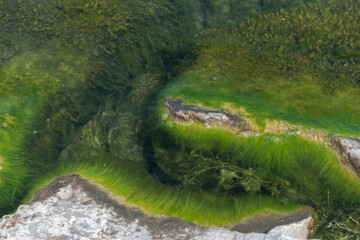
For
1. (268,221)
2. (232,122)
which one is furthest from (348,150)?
(232,122)

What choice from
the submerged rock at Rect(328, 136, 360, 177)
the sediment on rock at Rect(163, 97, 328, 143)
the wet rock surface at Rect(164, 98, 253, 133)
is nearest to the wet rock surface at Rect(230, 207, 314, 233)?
the submerged rock at Rect(328, 136, 360, 177)

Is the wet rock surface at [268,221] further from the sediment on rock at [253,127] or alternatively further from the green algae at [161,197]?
the sediment on rock at [253,127]

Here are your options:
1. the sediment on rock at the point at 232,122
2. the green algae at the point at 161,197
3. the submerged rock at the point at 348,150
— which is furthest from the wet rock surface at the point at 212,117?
the submerged rock at the point at 348,150

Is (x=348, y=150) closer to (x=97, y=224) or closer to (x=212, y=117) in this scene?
(x=212, y=117)

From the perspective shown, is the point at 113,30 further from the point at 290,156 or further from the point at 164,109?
the point at 290,156

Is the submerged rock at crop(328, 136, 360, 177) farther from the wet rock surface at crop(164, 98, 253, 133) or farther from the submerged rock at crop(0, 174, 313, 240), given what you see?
the wet rock surface at crop(164, 98, 253, 133)

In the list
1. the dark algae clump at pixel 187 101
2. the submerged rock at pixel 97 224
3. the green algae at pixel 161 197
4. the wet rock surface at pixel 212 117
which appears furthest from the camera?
the wet rock surface at pixel 212 117
